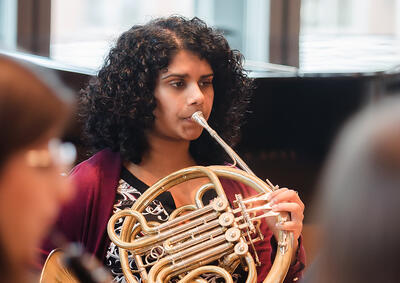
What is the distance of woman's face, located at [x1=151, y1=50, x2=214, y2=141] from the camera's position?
1.70 meters

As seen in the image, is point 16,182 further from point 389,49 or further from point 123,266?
point 389,49

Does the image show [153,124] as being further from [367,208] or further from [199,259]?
[367,208]

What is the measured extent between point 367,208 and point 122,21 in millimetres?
2310

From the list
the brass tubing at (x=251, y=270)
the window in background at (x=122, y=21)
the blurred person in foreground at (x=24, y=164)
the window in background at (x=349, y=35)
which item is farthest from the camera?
the window in background at (x=349, y=35)

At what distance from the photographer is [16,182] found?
704 millimetres

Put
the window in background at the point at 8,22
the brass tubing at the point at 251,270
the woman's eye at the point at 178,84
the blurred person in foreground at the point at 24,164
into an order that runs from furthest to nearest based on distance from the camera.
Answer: the window in background at the point at 8,22 < the woman's eye at the point at 178,84 < the brass tubing at the point at 251,270 < the blurred person in foreground at the point at 24,164

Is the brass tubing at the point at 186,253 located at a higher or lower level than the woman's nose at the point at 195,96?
lower

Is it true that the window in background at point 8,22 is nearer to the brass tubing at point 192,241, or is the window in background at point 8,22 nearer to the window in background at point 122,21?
the window in background at point 122,21

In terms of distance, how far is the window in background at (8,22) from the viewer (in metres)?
2.55

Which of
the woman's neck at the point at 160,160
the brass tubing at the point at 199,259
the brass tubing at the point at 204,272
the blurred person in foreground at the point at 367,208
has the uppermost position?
the blurred person in foreground at the point at 367,208

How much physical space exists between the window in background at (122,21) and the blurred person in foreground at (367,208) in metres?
1.68

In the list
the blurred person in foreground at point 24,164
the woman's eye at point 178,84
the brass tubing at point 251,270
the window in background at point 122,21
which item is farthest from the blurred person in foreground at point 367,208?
the window in background at point 122,21

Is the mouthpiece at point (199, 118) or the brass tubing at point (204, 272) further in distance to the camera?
the mouthpiece at point (199, 118)

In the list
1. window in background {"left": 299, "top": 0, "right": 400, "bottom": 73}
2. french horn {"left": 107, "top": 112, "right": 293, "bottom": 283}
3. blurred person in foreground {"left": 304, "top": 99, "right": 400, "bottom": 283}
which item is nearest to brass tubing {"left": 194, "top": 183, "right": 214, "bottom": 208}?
french horn {"left": 107, "top": 112, "right": 293, "bottom": 283}
